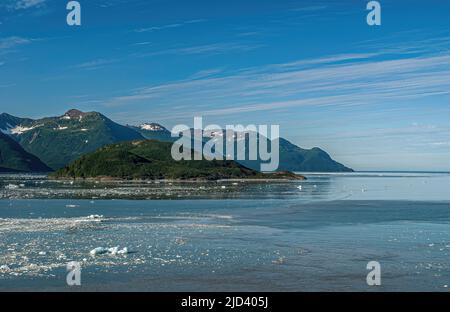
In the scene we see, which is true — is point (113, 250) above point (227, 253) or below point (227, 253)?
above

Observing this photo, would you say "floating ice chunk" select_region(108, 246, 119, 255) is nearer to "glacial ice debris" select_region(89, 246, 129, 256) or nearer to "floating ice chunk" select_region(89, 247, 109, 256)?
"glacial ice debris" select_region(89, 246, 129, 256)

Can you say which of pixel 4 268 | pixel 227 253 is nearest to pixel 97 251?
pixel 4 268

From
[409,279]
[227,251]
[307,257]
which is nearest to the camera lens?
[409,279]

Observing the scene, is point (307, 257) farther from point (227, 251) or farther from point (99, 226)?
point (99, 226)

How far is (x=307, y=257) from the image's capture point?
34250 millimetres

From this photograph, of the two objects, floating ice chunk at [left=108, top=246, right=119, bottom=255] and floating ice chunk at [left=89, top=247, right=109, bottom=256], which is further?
floating ice chunk at [left=108, top=246, right=119, bottom=255]

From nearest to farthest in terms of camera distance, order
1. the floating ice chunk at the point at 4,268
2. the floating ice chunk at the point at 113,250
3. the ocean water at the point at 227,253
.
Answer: the ocean water at the point at 227,253
the floating ice chunk at the point at 4,268
the floating ice chunk at the point at 113,250

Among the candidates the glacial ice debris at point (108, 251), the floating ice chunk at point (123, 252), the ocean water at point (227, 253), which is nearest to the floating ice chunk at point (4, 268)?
the ocean water at point (227, 253)

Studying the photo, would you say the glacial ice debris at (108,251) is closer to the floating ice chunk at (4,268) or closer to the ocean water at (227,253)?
the ocean water at (227,253)

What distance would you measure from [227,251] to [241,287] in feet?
35.2

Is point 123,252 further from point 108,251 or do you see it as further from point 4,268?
point 4,268

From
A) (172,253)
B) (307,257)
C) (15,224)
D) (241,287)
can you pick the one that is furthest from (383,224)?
(15,224)

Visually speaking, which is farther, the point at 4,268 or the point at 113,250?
the point at 113,250

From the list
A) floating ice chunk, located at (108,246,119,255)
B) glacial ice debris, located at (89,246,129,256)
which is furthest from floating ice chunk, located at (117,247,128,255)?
floating ice chunk, located at (108,246,119,255)
